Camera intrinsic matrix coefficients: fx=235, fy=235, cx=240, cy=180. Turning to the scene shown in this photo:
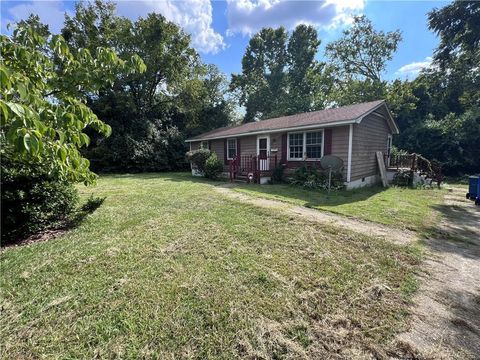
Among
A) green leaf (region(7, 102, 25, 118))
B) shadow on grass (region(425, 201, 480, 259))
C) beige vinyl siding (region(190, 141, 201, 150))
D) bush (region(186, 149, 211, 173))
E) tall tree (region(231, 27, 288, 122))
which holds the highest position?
tall tree (region(231, 27, 288, 122))

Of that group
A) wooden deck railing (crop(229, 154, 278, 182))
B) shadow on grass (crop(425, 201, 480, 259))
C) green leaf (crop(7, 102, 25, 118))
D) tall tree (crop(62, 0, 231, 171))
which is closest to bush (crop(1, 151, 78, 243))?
green leaf (crop(7, 102, 25, 118))

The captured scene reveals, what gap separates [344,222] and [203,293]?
138 inches

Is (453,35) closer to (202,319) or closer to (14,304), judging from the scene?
(202,319)

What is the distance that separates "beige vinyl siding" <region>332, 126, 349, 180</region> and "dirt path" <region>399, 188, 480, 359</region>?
5.11m

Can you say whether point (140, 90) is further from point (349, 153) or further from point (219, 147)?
point (349, 153)

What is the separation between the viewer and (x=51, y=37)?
217 centimetres

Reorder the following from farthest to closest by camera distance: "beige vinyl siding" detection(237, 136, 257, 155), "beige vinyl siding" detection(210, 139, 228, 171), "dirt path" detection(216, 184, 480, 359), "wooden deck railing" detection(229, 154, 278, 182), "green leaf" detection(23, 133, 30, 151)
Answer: "beige vinyl siding" detection(210, 139, 228, 171), "beige vinyl siding" detection(237, 136, 257, 155), "wooden deck railing" detection(229, 154, 278, 182), "dirt path" detection(216, 184, 480, 359), "green leaf" detection(23, 133, 30, 151)

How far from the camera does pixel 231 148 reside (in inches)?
551

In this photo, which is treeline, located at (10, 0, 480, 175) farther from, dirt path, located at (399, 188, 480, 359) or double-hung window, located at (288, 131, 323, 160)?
dirt path, located at (399, 188, 480, 359)

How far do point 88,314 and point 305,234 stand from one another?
325cm

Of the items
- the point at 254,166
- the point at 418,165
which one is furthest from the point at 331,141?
the point at 418,165

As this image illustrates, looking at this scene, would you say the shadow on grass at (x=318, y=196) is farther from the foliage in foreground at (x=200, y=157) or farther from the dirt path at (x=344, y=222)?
the foliage in foreground at (x=200, y=157)

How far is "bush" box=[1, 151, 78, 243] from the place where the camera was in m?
3.67

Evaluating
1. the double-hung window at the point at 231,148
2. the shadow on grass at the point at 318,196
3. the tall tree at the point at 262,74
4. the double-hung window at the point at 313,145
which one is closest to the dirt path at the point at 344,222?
the shadow on grass at the point at 318,196
